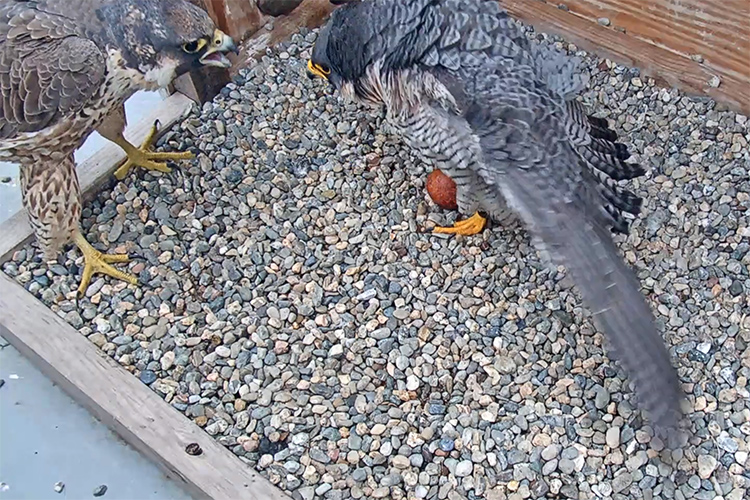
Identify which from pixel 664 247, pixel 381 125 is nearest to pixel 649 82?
pixel 664 247

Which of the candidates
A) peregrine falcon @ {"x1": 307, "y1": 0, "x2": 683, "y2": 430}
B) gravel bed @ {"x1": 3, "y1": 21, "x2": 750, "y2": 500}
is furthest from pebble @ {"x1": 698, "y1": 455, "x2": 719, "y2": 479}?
peregrine falcon @ {"x1": 307, "y1": 0, "x2": 683, "y2": 430}

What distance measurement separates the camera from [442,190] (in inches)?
114

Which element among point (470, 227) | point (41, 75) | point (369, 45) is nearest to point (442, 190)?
point (470, 227)

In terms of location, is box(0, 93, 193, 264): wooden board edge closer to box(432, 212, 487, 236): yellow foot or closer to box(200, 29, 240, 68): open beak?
box(200, 29, 240, 68): open beak

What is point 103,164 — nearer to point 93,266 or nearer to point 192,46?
point 93,266

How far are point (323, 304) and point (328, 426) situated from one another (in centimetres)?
45

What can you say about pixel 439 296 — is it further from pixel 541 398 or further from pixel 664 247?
pixel 664 247

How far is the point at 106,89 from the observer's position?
2.54 m

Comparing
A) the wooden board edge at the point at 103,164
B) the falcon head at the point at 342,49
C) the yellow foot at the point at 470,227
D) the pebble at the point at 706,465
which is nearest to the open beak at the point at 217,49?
the falcon head at the point at 342,49

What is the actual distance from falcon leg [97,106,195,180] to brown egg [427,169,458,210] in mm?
922

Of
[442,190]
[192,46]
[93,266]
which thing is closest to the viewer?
[192,46]

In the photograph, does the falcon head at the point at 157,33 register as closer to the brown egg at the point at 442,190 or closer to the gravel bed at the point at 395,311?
the gravel bed at the point at 395,311

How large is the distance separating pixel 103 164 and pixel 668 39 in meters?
2.18

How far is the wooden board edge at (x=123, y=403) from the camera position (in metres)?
2.27
